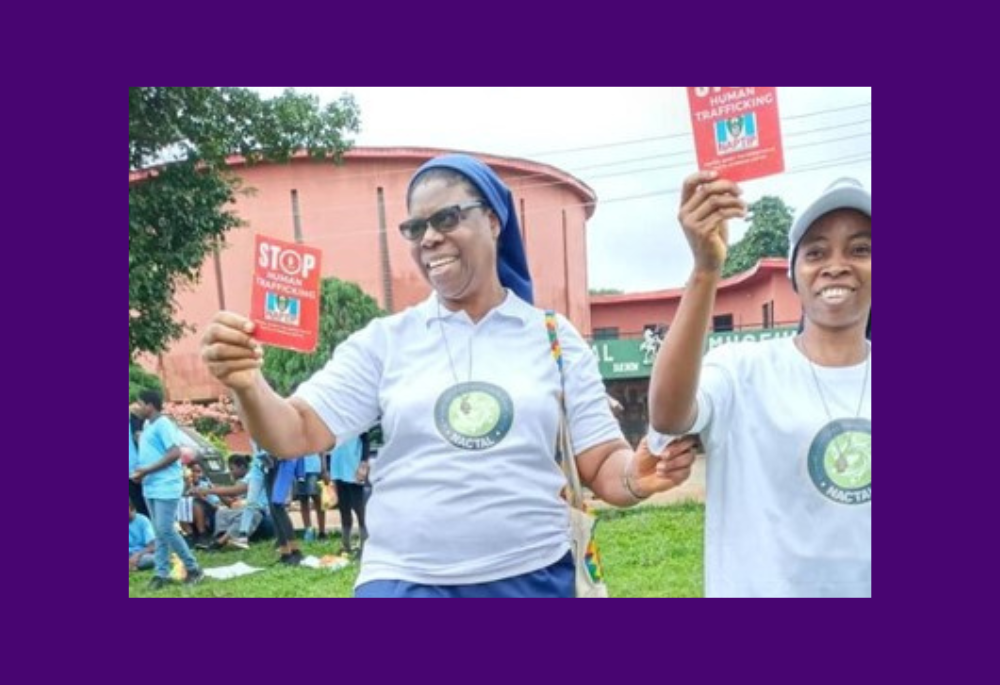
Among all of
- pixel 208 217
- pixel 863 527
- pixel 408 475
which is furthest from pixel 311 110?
pixel 863 527

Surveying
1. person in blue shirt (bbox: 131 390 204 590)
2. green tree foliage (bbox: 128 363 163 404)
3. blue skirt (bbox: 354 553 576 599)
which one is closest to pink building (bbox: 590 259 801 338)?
blue skirt (bbox: 354 553 576 599)

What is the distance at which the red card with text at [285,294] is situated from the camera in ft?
6.90

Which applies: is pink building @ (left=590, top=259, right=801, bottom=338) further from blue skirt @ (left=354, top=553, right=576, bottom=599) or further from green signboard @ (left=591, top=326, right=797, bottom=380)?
blue skirt @ (left=354, top=553, right=576, bottom=599)

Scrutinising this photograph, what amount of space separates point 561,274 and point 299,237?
1.20 metres

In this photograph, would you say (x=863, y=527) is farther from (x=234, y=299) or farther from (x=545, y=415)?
(x=234, y=299)

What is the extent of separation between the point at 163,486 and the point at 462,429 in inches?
142

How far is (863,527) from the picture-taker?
6.24 ft

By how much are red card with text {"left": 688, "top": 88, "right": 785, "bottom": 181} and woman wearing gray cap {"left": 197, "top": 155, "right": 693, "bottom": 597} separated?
1.66 ft

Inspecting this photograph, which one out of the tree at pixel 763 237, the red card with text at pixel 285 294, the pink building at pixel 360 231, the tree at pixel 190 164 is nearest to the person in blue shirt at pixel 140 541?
the pink building at pixel 360 231

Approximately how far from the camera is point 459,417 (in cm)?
199

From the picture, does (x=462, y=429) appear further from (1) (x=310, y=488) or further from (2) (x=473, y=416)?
(1) (x=310, y=488)

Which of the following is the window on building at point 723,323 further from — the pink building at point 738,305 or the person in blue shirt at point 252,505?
the person in blue shirt at point 252,505

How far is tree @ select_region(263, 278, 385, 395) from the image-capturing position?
10.8ft

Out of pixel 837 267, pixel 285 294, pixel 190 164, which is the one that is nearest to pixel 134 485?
pixel 190 164
